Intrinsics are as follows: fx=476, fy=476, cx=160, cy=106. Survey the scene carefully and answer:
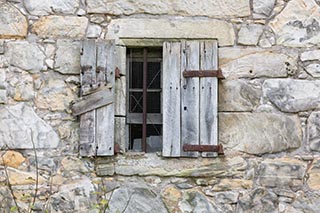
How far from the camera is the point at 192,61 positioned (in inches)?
146

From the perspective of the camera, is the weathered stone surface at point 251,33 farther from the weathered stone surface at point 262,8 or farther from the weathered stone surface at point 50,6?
the weathered stone surface at point 50,6

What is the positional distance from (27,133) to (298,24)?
90.7 inches

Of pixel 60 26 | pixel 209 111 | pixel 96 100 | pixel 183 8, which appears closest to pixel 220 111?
pixel 209 111

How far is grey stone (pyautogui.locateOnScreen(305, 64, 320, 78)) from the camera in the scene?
373cm

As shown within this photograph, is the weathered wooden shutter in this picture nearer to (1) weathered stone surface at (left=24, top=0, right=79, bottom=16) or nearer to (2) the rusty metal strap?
(1) weathered stone surface at (left=24, top=0, right=79, bottom=16)

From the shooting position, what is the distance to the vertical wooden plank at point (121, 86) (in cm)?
374

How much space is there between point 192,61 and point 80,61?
0.88m

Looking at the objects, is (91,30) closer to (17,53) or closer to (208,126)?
(17,53)

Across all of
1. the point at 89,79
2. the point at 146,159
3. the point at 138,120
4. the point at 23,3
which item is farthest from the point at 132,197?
the point at 23,3

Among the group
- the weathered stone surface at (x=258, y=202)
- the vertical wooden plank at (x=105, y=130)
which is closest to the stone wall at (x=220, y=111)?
the weathered stone surface at (x=258, y=202)

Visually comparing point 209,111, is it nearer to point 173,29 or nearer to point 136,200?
point 173,29

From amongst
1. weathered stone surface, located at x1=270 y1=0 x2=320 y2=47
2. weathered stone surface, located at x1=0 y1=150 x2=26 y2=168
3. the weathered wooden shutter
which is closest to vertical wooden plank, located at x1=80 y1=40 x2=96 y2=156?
the weathered wooden shutter

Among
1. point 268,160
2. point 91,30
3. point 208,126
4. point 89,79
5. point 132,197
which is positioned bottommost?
point 132,197

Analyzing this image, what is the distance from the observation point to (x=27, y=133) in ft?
12.2
